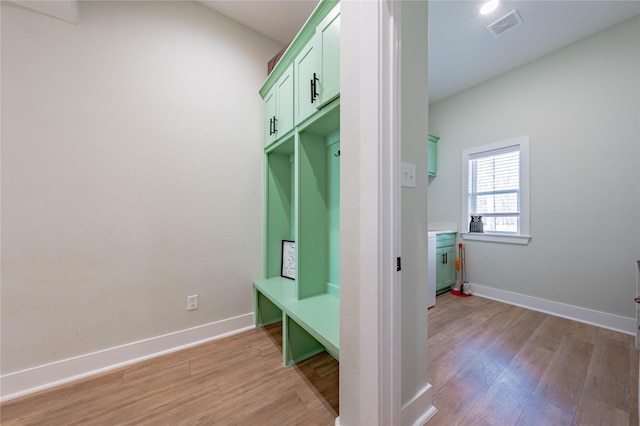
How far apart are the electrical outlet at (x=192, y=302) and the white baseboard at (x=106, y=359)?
0.59 feet

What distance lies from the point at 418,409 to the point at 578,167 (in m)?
2.91

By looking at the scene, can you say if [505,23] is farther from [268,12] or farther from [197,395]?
[197,395]

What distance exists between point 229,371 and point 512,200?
362 cm

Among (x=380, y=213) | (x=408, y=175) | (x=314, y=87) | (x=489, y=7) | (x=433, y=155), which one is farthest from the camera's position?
(x=433, y=155)

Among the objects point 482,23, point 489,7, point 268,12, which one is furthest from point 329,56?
point 482,23

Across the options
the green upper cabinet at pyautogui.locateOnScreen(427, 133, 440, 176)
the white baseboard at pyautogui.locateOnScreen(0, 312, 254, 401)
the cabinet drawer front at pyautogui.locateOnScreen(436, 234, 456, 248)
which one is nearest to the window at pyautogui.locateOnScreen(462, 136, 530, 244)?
the cabinet drawer front at pyautogui.locateOnScreen(436, 234, 456, 248)

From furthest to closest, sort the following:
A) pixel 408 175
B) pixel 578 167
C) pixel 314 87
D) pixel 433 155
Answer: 1. pixel 433 155
2. pixel 578 167
3. pixel 314 87
4. pixel 408 175

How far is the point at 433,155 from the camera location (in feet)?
11.8

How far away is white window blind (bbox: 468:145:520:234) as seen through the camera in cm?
285

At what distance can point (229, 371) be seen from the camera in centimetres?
165

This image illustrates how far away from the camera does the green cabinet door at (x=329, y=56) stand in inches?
54.1

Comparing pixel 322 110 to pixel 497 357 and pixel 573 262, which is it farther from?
pixel 573 262

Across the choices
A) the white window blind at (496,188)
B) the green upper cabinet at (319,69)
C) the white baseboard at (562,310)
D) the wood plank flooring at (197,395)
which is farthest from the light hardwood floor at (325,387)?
the green upper cabinet at (319,69)

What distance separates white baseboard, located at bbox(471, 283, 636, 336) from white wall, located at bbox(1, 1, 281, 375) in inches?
121
